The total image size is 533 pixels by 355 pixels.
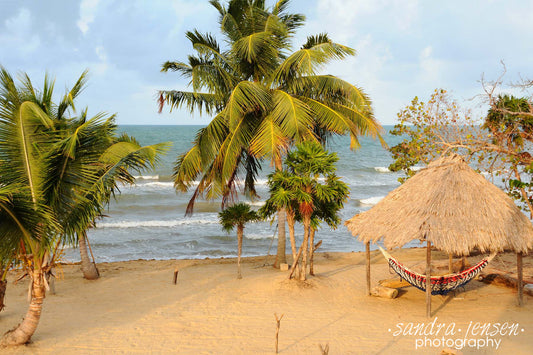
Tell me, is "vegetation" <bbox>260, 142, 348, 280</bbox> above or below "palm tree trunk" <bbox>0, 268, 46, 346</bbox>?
above

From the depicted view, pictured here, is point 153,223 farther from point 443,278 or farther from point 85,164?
point 443,278

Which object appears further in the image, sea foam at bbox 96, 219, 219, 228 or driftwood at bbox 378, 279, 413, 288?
sea foam at bbox 96, 219, 219, 228

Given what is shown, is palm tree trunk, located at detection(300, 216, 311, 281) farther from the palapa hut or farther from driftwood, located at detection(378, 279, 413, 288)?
driftwood, located at detection(378, 279, 413, 288)

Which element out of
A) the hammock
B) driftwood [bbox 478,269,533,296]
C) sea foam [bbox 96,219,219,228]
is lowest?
sea foam [bbox 96,219,219,228]

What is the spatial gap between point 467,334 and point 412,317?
3.39ft

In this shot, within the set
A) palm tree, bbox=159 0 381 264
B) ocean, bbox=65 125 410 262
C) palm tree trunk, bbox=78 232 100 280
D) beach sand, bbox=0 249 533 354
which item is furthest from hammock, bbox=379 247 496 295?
palm tree trunk, bbox=78 232 100 280

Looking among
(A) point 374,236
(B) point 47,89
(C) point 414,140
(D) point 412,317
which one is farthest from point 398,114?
(B) point 47,89

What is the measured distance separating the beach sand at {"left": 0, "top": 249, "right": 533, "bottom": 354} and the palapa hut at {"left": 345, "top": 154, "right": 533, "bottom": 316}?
0.90 m

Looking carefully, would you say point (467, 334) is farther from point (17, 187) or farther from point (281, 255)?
point (17, 187)

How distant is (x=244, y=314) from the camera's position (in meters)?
7.88

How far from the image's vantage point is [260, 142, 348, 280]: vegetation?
846 cm

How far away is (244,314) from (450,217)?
399cm

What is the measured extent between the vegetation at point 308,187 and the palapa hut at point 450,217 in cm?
75

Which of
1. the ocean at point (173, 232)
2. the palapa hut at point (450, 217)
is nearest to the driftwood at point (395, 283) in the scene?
the palapa hut at point (450, 217)
